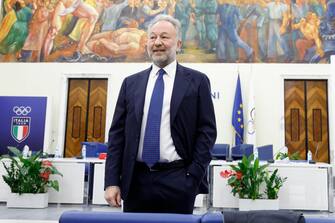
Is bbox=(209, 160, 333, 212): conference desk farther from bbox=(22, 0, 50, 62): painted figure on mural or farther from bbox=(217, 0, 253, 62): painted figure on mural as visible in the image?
bbox=(22, 0, 50, 62): painted figure on mural

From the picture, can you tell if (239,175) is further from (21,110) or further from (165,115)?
(21,110)

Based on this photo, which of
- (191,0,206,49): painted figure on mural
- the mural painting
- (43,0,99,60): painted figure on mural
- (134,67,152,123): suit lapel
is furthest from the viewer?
(43,0,99,60): painted figure on mural

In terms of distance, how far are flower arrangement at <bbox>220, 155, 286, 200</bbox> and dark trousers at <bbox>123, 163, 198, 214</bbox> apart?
15.2 ft

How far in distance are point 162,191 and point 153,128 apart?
0.33 meters

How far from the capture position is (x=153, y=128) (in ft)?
6.49

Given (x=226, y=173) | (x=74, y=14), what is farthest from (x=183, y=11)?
(x=226, y=173)

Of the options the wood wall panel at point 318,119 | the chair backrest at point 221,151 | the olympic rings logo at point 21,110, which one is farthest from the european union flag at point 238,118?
the olympic rings logo at point 21,110

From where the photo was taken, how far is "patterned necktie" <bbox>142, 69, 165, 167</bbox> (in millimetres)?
1931

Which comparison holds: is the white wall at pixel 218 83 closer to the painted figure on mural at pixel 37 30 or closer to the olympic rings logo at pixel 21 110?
the painted figure on mural at pixel 37 30

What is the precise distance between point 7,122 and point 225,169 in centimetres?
787

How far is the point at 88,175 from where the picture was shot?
689 cm

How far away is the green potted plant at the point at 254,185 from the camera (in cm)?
630

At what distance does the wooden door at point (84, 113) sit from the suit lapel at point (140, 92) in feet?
32.8

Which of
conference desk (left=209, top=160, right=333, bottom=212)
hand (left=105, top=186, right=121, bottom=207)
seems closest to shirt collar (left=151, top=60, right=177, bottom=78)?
hand (left=105, top=186, right=121, bottom=207)
